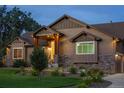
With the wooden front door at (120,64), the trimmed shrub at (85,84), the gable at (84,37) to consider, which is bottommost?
the trimmed shrub at (85,84)

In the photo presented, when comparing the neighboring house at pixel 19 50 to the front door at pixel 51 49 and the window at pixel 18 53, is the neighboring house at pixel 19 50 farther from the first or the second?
the front door at pixel 51 49

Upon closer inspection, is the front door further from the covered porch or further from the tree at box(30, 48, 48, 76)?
the tree at box(30, 48, 48, 76)

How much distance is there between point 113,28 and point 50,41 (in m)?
6.57

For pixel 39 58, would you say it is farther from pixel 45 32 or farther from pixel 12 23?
pixel 12 23

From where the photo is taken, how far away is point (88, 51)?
115 feet

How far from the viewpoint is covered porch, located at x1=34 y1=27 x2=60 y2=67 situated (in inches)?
1427

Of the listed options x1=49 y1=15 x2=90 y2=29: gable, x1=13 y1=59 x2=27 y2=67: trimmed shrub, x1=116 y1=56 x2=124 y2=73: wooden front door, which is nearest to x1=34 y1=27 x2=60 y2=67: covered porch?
x1=49 y1=15 x2=90 y2=29: gable

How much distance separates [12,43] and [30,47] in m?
2.08

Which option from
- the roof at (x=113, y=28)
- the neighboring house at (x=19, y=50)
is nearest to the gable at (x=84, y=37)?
the roof at (x=113, y=28)

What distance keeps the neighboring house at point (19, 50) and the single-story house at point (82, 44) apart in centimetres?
146

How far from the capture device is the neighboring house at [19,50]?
39.3m

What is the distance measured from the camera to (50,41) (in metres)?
38.1
